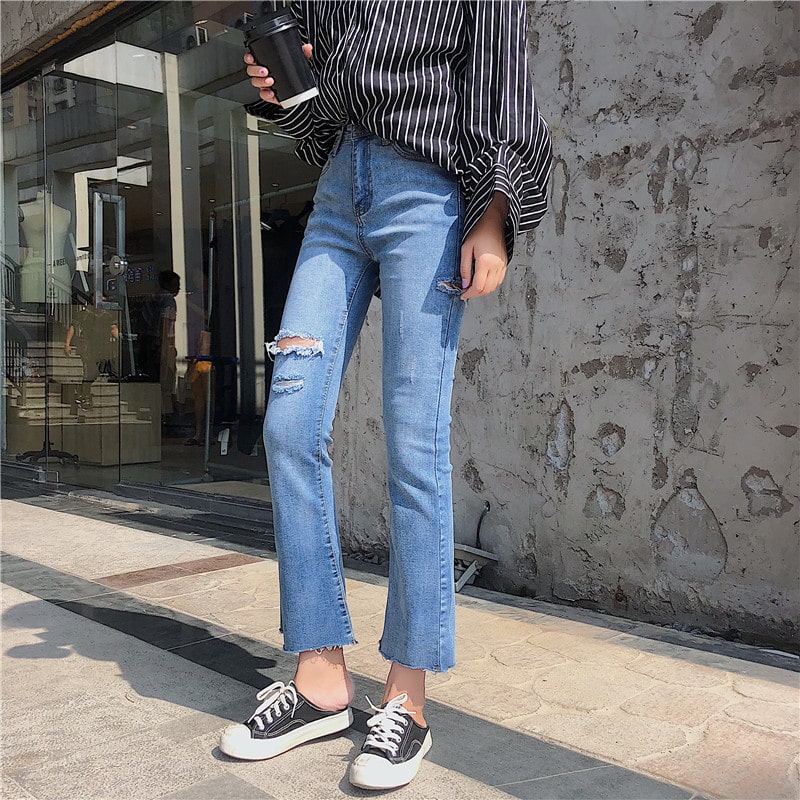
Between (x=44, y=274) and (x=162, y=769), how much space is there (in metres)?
4.96

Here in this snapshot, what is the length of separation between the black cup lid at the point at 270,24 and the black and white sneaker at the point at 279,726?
1148 millimetres

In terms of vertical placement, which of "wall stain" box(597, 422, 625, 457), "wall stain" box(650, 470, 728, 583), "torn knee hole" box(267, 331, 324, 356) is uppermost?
"torn knee hole" box(267, 331, 324, 356)

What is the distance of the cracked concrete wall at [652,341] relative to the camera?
2162 mm

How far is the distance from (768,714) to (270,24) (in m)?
1.60

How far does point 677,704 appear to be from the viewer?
1802 mm

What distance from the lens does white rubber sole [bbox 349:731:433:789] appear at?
1394mm

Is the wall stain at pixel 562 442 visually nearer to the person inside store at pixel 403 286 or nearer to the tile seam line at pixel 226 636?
the tile seam line at pixel 226 636

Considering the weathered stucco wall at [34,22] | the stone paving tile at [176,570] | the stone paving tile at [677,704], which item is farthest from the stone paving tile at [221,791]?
the weathered stucco wall at [34,22]

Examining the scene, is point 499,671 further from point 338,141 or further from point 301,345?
point 338,141

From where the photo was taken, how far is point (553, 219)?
2.58 metres

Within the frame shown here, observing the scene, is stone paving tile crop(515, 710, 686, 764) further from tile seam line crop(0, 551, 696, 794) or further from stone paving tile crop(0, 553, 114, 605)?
stone paving tile crop(0, 553, 114, 605)

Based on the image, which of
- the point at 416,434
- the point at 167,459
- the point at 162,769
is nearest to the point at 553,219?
the point at 416,434

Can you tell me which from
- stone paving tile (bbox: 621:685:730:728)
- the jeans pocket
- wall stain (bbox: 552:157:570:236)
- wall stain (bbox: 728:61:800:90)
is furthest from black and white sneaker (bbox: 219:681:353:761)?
wall stain (bbox: 728:61:800:90)

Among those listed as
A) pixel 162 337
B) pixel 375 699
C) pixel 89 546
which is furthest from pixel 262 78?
pixel 162 337
